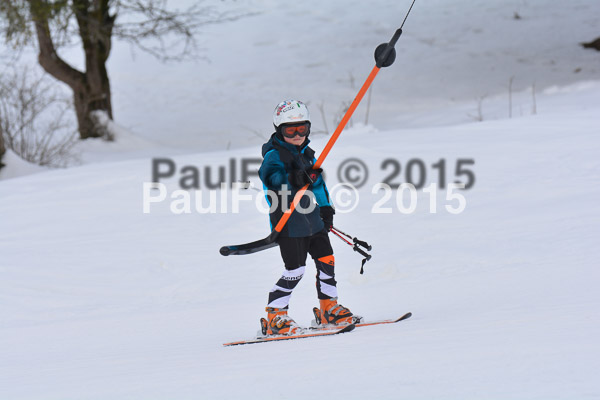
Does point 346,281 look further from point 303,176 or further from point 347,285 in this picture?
point 303,176

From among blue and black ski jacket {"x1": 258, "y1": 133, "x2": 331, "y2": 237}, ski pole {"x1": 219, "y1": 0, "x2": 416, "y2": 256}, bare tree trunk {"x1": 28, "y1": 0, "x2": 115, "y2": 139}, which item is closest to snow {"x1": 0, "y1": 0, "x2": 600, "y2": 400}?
ski pole {"x1": 219, "y1": 0, "x2": 416, "y2": 256}

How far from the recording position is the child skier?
3871 millimetres

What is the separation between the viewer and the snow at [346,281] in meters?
2.72

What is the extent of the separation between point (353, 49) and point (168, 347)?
17.4 meters

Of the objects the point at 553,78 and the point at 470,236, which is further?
the point at 553,78

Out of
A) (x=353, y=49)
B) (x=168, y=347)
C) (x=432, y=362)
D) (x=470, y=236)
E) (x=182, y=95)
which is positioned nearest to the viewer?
(x=432, y=362)

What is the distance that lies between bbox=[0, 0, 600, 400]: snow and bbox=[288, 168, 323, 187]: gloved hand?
794 mm

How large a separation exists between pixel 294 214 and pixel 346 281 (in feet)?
5.21

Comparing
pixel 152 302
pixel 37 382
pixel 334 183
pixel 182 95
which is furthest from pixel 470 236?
pixel 182 95

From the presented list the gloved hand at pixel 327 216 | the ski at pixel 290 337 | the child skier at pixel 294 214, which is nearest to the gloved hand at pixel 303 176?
the child skier at pixel 294 214

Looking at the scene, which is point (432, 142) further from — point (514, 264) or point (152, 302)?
point (152, 302)

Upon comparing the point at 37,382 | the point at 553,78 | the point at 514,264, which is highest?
the point at 553,78

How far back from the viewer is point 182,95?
18.9 m

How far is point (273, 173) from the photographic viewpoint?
387 cm
